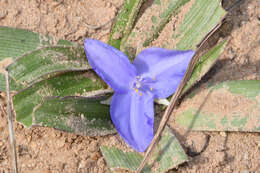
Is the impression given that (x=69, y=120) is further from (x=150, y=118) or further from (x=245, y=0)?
(x=245, y=0)

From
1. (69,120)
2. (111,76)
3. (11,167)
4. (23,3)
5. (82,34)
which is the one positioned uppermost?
(23,3)

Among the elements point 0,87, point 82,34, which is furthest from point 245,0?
point 0,87

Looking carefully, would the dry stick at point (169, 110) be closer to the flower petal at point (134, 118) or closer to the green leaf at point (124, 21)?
the flower petal at point (134, 118)

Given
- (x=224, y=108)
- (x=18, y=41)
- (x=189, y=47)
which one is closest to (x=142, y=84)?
(x=189, y=47)

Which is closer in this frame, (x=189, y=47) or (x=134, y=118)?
(x=134, y=118)

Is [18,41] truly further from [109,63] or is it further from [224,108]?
[224,108]

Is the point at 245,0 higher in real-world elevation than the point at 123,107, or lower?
higher

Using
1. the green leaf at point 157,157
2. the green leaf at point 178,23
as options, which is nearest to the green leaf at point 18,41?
the green leaf at point 178,23

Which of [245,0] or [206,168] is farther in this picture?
[245,0]
